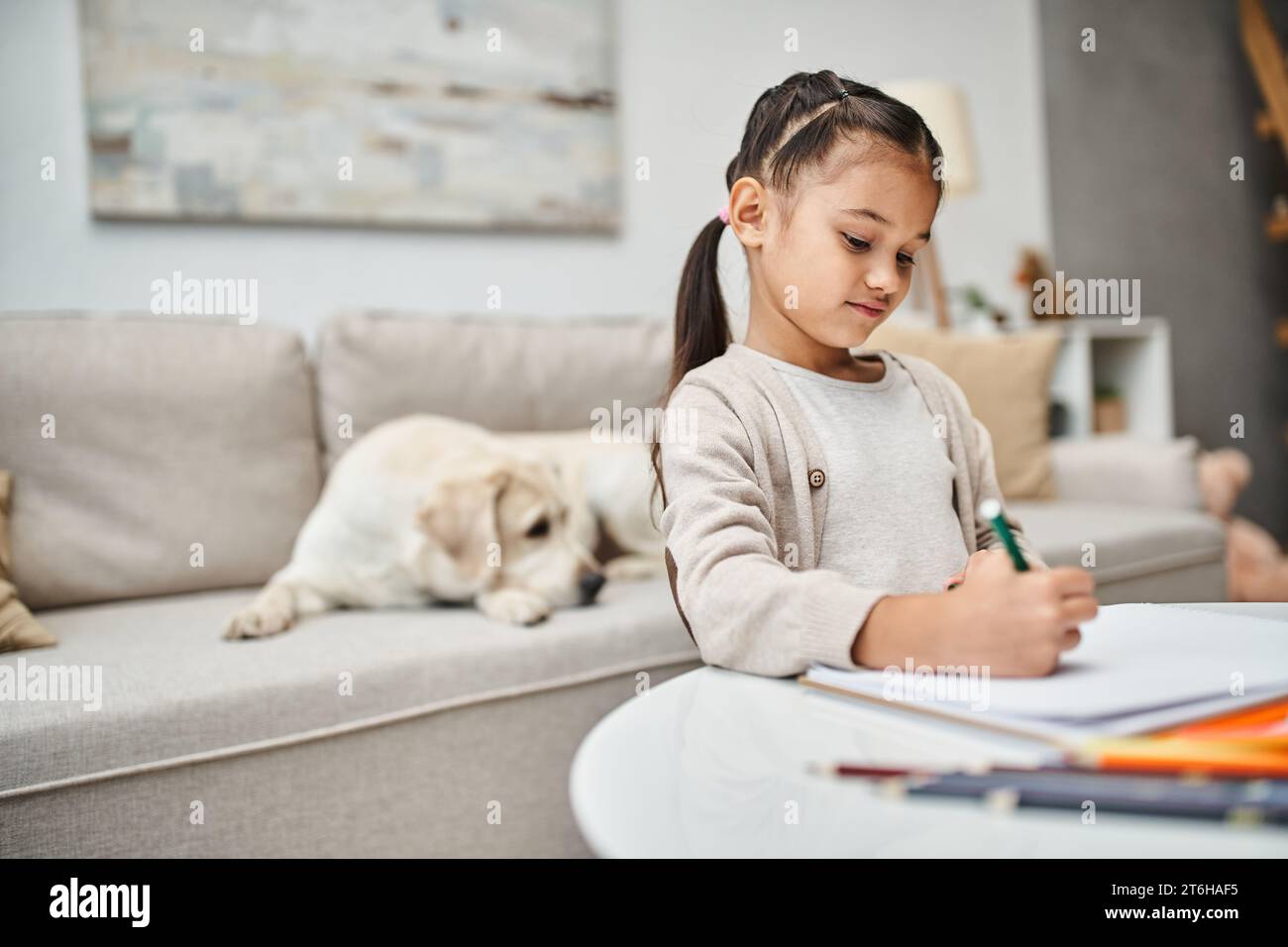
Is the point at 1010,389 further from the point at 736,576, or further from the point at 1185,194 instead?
the point at 1185,194

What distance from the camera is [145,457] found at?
1796 mm

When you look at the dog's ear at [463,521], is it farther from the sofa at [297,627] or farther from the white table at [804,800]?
the white table at [804,800]

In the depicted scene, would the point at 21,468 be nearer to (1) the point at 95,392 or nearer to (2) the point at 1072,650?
(1) the point at 95,392

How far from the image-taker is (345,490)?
1.68 m

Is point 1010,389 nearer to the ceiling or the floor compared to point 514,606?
nearer to the ceiling

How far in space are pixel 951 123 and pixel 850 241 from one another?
7.95ft

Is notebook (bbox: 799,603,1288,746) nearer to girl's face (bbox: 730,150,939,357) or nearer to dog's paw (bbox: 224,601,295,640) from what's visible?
girl's face (bbox: 730,150,939,357)

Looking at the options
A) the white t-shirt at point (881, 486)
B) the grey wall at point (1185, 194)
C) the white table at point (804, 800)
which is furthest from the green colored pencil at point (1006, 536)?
the grey wall at point (1185, 194)

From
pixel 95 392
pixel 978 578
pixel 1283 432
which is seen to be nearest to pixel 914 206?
pixel 978 578

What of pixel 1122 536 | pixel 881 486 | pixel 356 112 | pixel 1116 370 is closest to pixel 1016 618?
pixel 881 486

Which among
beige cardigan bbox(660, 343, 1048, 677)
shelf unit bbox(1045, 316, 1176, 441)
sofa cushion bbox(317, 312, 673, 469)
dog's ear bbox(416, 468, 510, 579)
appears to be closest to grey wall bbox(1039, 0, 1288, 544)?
shelf unit bbox(1045, 316, 1176, 441)

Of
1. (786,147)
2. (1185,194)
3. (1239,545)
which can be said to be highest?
(1185,194)

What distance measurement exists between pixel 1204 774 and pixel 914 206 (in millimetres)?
542

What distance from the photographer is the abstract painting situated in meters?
2.22
